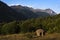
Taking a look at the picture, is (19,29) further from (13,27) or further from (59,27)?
(59,27)

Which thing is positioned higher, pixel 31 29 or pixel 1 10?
pixel 1 10

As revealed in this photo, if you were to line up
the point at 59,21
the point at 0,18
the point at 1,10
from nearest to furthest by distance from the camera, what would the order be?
1. the point at 59,21
2. the point at 0,18
3. the point at 1,10

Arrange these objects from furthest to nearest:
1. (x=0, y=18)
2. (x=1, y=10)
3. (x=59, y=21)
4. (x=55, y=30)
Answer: (x=1, y=10) → (x=0, y=18) → (x=59, y=21) → (x=55, y=30)

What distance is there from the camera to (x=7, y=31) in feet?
216

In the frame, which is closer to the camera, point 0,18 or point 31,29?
point 31,29

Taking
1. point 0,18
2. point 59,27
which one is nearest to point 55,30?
point 59,27

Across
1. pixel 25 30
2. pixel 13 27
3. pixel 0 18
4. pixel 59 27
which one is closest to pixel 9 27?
pixel 13 27

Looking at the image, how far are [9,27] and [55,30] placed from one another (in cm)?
1703

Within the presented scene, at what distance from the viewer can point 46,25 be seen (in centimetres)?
6956

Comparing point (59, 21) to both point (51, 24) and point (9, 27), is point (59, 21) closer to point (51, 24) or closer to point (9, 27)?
point (51, 24)

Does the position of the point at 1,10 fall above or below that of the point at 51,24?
above

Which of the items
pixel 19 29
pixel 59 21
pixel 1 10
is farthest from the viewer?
pixel 1 10

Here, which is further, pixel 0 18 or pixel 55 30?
pixel 0 18

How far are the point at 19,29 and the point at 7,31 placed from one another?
5.12m
